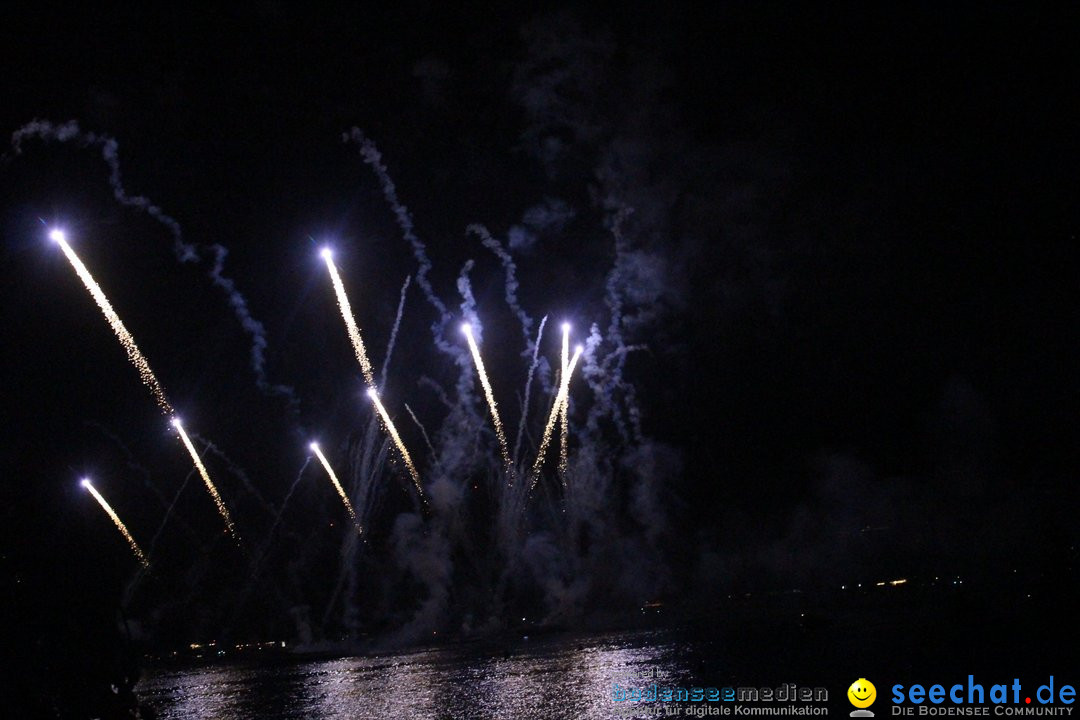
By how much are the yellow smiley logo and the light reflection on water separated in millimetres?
11372

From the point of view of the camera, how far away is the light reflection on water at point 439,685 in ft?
186

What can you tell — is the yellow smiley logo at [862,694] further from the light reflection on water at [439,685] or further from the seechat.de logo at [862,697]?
the light reflection on water at [439,685]

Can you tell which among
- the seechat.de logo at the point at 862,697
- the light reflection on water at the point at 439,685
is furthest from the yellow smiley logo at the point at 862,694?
the light reflection on water at the point at 439,685

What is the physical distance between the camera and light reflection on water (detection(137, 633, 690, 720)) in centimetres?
5678

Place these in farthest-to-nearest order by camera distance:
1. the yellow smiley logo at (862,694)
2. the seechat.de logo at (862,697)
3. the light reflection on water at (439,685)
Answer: the light reflection on water at (439,685) → the yellow smiley logo at (862,694) → the seechat.de logo at (862,697)

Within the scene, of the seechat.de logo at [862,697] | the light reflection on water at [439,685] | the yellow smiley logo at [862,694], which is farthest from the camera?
the light reflection on water at [439,685]

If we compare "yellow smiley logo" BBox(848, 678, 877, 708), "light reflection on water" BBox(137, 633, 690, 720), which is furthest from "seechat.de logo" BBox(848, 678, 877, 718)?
"light reflection on water" BBox(137, 633, 690, 720)

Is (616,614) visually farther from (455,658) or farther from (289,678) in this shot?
(289,678)

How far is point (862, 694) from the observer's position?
4347cm

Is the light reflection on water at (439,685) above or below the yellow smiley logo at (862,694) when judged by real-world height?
below

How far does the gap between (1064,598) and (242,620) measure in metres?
155

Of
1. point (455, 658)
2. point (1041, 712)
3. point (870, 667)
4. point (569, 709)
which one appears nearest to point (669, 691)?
point (569, 709)

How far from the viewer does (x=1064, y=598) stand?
81500mm

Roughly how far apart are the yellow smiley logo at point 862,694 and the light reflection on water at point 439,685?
37.3 ft
